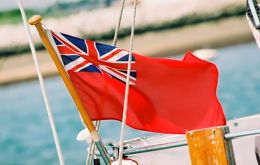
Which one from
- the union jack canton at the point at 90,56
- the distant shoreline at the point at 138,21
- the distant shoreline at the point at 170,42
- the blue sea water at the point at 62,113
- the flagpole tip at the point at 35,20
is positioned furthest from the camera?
the distant shoreline at the point at 138,21

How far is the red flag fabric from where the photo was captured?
2.78 metres

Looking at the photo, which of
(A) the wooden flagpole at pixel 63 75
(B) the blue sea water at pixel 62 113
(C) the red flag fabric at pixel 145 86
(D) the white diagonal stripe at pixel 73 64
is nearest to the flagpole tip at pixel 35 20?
(A) the wooden flagpole at pixel 63 75

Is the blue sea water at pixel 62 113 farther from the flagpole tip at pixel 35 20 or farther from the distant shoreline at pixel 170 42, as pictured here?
the flagpole tip at pixel 35 20

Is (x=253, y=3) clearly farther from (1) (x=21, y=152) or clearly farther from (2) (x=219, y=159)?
(1) (x=21, y=152)

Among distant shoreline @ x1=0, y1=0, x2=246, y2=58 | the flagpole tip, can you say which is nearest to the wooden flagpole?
the flagpole tip

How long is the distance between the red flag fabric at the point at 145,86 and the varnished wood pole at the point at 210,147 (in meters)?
0.42

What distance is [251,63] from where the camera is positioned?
67.3 ft

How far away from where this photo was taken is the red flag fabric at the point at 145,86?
2.78 meters

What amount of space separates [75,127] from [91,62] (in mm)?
13534

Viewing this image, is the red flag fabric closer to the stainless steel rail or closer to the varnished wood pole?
the stainless steel rail

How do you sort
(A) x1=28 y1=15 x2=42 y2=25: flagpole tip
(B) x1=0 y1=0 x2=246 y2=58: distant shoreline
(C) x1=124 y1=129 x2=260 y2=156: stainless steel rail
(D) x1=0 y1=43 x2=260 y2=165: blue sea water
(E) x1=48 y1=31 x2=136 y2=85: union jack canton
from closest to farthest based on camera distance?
(A) x1=28 y1=15 x2=42 y2=25: flagpole tip → (C) x1=124 y1=129 x2=260 y2=156: stainless steel rail → (E) x1=48 y1=31 x2=136 y2=85: union jack canton → (D) x1=0 y1=43 x2=260 y2=165: blue sea water → (B) x1=0 y1=0 x2=246 y2=58: distant shoreline

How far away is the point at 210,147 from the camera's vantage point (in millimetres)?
2584

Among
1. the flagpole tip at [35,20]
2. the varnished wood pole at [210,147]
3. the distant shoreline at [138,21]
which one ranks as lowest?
the varnished wood pole at [210,147]

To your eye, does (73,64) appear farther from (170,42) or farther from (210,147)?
(170,42)
